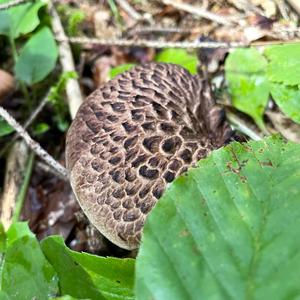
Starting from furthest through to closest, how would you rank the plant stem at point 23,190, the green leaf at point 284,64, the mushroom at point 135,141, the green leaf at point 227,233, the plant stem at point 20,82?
1. the plant stem at point 20,82
2. the plant stem at point 23,190
3. the green leaf at point 284,64
4. the mushroom at point 135,141
5. the green leaf at point 227,233

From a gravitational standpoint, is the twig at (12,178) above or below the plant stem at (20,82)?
below

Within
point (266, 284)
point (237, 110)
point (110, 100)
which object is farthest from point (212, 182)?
point (237, 110)

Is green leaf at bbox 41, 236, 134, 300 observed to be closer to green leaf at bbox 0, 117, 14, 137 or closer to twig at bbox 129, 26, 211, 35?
green leaf at bbox 0, 117, 14, 137

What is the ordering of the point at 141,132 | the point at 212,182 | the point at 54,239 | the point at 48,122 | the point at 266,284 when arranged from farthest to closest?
the point at 48,122
the point at 141,132
the point at 54,239
the point at 212,182
the point at 266,284

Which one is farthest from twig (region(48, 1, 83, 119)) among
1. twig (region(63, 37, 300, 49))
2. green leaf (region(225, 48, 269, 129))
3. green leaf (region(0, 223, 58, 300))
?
green leaf (region(0, 223, 58, 300))

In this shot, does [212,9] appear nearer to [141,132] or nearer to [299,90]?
[299,90]

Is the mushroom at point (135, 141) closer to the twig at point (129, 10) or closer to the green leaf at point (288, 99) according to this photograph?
the green leaf at point (288, 99)

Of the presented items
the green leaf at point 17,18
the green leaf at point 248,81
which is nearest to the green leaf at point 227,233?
the green leaf at point 248,81

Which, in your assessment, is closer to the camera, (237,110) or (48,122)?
(237,110)
